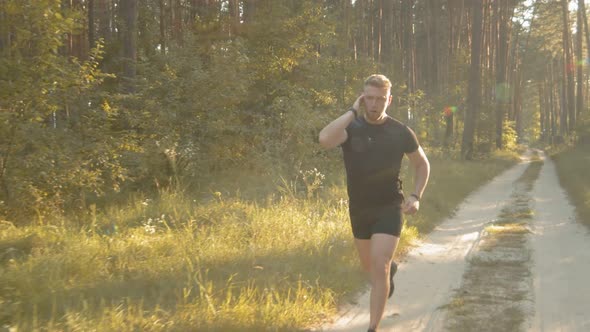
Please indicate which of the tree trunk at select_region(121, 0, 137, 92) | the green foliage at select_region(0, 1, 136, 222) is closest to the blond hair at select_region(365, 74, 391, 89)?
the green foliage at select_region(0, 1, 136, 222)

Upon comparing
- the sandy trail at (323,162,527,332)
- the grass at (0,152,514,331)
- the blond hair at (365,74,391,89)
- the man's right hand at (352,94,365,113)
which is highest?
the blond hair at (365,74,391,89)

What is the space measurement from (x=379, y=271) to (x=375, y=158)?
0.91 meters

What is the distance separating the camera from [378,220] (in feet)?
15.4

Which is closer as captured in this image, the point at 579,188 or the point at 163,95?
the point at 163,95

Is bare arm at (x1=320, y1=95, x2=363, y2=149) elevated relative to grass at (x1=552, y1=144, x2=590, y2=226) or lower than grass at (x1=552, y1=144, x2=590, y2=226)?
elevated

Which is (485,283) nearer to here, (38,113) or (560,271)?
(560,271)

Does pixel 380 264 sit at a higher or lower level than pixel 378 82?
lower

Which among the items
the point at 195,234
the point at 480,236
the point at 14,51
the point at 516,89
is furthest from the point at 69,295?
the point at 516,89

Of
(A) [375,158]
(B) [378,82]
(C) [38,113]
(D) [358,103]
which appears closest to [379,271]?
(A) [375,158]

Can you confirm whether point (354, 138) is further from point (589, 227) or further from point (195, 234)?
point (589, 227)

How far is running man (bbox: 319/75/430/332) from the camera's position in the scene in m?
4.59

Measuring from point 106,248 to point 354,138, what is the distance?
3415 mm

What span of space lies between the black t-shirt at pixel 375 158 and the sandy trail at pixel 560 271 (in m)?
1.98

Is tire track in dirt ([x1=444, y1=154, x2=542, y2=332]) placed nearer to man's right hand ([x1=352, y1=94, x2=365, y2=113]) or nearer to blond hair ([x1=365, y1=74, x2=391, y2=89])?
man's right hand ([x1=352, y1=94, x2=365, y2=113])
